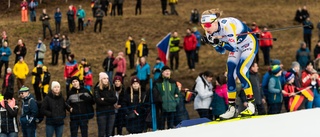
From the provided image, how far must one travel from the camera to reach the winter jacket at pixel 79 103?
48.0ft

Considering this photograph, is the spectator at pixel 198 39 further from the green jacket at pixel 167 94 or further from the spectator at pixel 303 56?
the green jacket at pixel 167 94

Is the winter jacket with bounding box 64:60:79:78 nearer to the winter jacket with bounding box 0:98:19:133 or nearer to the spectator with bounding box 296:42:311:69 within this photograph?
the spectator with bounding box 296:42:311:69

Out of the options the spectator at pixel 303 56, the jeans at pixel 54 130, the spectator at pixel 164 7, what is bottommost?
the jeans at pixel 54 130

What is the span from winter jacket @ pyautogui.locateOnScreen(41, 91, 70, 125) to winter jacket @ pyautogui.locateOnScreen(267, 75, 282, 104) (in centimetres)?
443

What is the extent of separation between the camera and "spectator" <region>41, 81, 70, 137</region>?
14.3 meters

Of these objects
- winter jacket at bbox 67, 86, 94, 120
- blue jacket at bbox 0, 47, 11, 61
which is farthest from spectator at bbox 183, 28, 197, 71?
winter jacket at bbox 67, 86, 94, 120

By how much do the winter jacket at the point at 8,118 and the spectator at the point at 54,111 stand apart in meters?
0.54

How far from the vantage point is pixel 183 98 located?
15547 mm

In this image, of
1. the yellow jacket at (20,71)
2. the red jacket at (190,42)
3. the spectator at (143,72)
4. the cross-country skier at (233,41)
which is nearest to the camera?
the cross-country skier at (233,41)

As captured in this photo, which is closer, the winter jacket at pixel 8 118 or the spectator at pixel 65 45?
the winter jacket at pixel 8 118

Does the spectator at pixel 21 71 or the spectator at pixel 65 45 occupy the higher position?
the spectator at pixel 65 45

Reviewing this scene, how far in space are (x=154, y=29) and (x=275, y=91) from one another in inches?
792

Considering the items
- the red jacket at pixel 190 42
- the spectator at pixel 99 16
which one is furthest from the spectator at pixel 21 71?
the spectator at pixel 99 16

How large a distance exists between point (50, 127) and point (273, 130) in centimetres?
588
